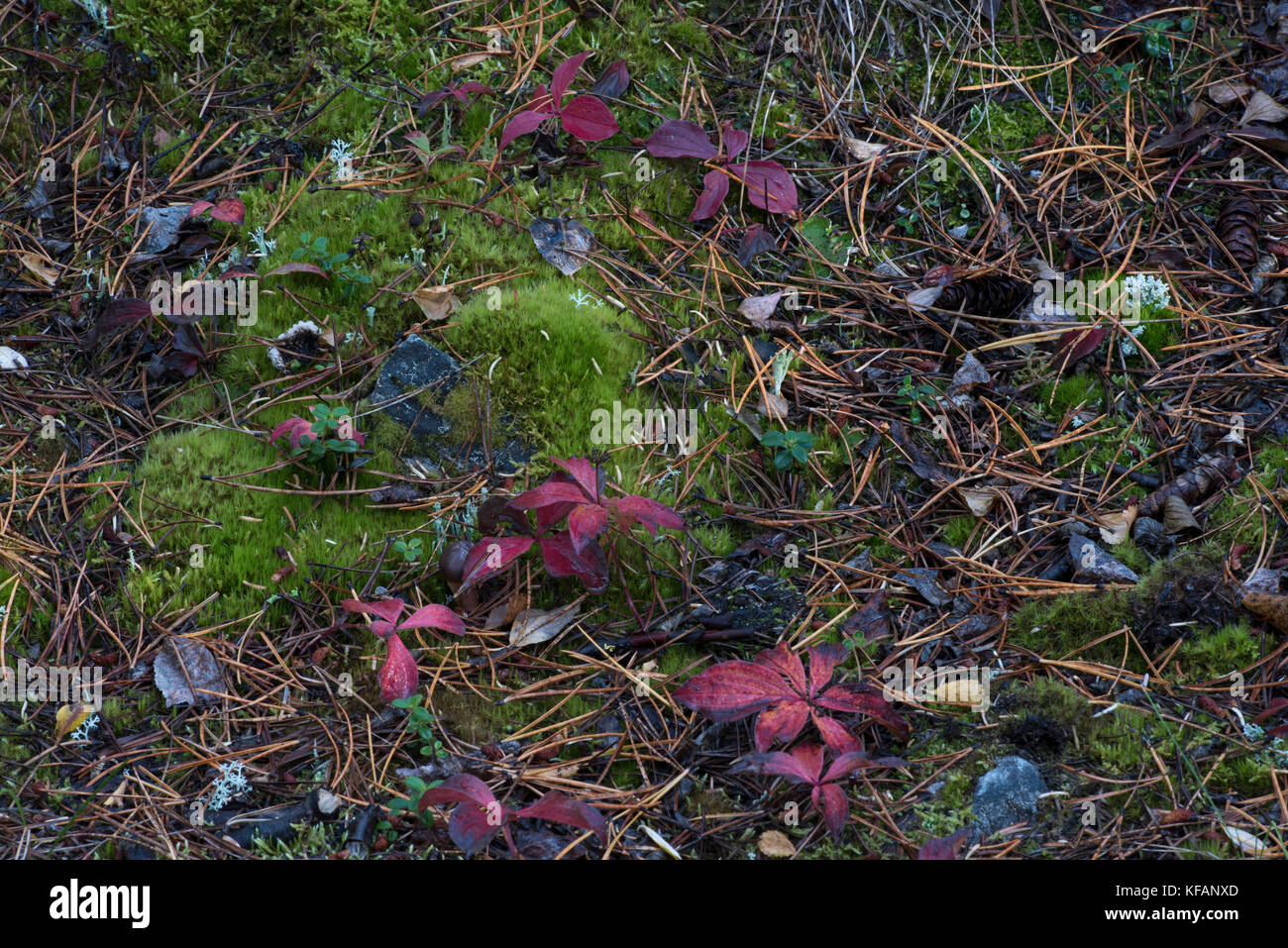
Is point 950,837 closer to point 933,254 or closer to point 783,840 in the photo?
point 783,840

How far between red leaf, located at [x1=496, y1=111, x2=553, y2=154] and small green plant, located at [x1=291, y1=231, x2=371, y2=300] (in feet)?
2.90

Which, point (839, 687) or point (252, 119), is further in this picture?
point (252, 119)

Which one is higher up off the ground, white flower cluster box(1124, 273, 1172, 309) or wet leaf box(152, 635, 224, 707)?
white flower cluster box(1124, 273, 1172, 309)

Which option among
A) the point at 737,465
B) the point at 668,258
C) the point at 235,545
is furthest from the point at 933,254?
the point at 235,545

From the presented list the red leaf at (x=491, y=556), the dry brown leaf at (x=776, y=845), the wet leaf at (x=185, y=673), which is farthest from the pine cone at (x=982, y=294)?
the wet leaf at (x=185, y=673)

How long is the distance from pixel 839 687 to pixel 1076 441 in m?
1.58

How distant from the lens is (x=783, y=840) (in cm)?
250

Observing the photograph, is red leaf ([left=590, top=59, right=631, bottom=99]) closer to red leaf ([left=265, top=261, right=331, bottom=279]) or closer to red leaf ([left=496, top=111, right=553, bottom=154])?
red leaf ([left=496, top=111, right=553, bottom=154])

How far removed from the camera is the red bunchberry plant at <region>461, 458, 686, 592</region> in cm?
281

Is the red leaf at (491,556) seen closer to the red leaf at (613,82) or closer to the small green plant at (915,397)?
the small green plant at (915,397)

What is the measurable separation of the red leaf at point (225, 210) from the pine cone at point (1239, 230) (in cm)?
429

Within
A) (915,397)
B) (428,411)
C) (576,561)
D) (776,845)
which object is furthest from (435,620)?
(915,397)

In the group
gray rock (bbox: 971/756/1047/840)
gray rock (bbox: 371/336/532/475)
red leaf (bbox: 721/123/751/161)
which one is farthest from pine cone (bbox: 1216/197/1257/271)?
gray rock (bbox: 371/336/532/475)

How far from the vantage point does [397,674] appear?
9.00 ft
